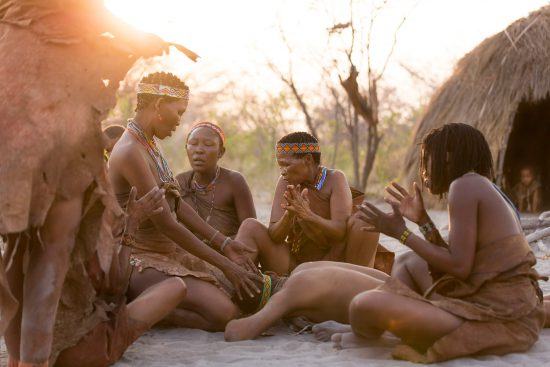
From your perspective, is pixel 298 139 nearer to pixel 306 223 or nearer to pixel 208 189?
pixel 306 223

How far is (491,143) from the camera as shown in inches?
424

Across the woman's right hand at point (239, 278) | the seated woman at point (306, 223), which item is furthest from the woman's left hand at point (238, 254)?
the seated woman at point (306, 223)

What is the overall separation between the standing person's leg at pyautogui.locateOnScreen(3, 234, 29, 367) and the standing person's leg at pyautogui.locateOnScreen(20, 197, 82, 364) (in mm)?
75

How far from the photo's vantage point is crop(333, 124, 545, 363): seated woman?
3.48 metres

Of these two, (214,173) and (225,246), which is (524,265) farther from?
(214,173)

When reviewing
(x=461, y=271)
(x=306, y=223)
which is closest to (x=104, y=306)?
(x=461, y=271)

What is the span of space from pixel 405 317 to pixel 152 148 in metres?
Answer: 1.66

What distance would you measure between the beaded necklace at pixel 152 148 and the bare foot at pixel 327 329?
43.9 inches

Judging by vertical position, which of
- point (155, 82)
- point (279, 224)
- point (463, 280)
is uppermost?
point (155, 82)

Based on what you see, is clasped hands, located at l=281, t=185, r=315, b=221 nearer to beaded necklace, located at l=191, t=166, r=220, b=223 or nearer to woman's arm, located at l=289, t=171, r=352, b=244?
woman's arm, located at l=289, t=171, r=352, b=244

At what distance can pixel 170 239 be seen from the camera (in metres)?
4.40

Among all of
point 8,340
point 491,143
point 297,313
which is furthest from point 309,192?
point 491,143

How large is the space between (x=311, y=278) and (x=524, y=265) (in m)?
1.03

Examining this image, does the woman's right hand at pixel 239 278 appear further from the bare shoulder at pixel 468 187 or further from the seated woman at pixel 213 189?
the bare shoulder at pixel 468 187
